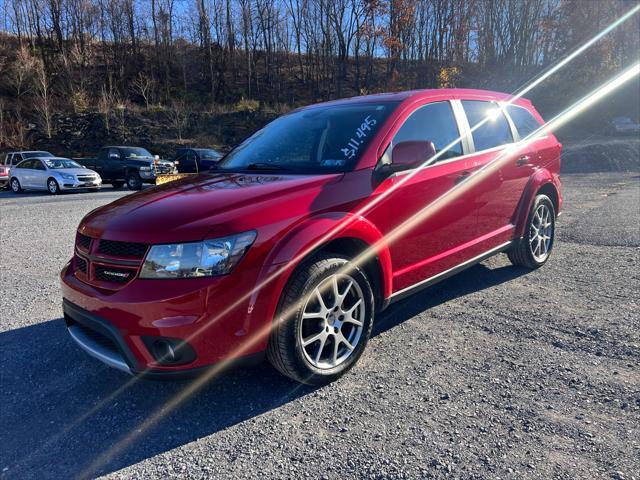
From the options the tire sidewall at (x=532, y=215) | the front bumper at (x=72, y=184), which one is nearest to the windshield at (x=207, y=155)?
the front bumper at (x=72, y=184)

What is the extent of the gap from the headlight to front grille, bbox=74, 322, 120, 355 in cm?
50

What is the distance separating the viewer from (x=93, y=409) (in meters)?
2.73

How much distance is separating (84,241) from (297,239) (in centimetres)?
138

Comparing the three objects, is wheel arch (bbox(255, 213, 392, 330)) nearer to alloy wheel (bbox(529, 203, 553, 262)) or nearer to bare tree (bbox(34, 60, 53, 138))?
alloy wheel (bbox(529, 203, 553, 262))

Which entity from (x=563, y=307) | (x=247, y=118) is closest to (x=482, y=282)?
(x=563, y=307)

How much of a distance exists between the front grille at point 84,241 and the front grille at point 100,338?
1.55 feet

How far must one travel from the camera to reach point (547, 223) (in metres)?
5.19

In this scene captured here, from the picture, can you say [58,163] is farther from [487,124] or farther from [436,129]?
[436,129]

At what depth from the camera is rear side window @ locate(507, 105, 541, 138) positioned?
4887 millimetres

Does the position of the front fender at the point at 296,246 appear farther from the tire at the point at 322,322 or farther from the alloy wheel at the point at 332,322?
the alloy wheel at the point at 332,322

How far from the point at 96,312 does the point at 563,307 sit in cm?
356

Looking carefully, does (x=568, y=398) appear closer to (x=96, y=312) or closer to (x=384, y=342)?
(x=384, y=342)

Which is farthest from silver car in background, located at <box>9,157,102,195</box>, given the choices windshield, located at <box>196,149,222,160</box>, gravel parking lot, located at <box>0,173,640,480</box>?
gravel parking lot, located at <box>0,173,640,480</box>

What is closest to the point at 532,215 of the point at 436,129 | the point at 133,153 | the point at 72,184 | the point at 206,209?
the point at 436,129
